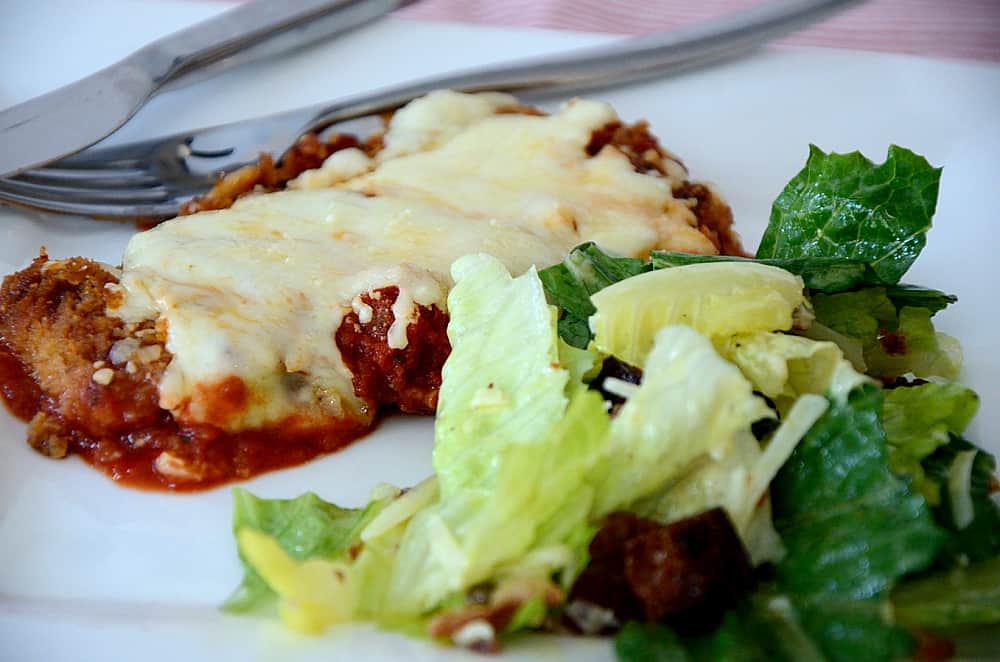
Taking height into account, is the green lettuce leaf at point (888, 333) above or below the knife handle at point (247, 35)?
below

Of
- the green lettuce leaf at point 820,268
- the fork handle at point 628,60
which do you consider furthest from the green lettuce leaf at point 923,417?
the fork handle at point 628,60

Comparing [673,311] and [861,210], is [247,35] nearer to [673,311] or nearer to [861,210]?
[673,311]

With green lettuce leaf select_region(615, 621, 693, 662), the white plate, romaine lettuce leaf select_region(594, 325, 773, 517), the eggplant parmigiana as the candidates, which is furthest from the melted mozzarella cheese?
green lettuce leaf select_region(615, 621, 693, 662)

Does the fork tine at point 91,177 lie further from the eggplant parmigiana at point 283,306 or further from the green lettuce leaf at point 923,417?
the green lettuce leaf at point 923,417

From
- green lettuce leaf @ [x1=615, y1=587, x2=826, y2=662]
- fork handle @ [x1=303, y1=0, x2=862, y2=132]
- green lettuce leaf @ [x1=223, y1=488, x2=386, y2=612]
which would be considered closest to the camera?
green lettuce leaf @ [x1=615, y1=587, x2=826, y2=662]

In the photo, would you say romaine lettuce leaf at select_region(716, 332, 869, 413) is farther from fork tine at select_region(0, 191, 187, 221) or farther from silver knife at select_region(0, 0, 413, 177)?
silver knife at select_region(0, 0, 413, 177)
